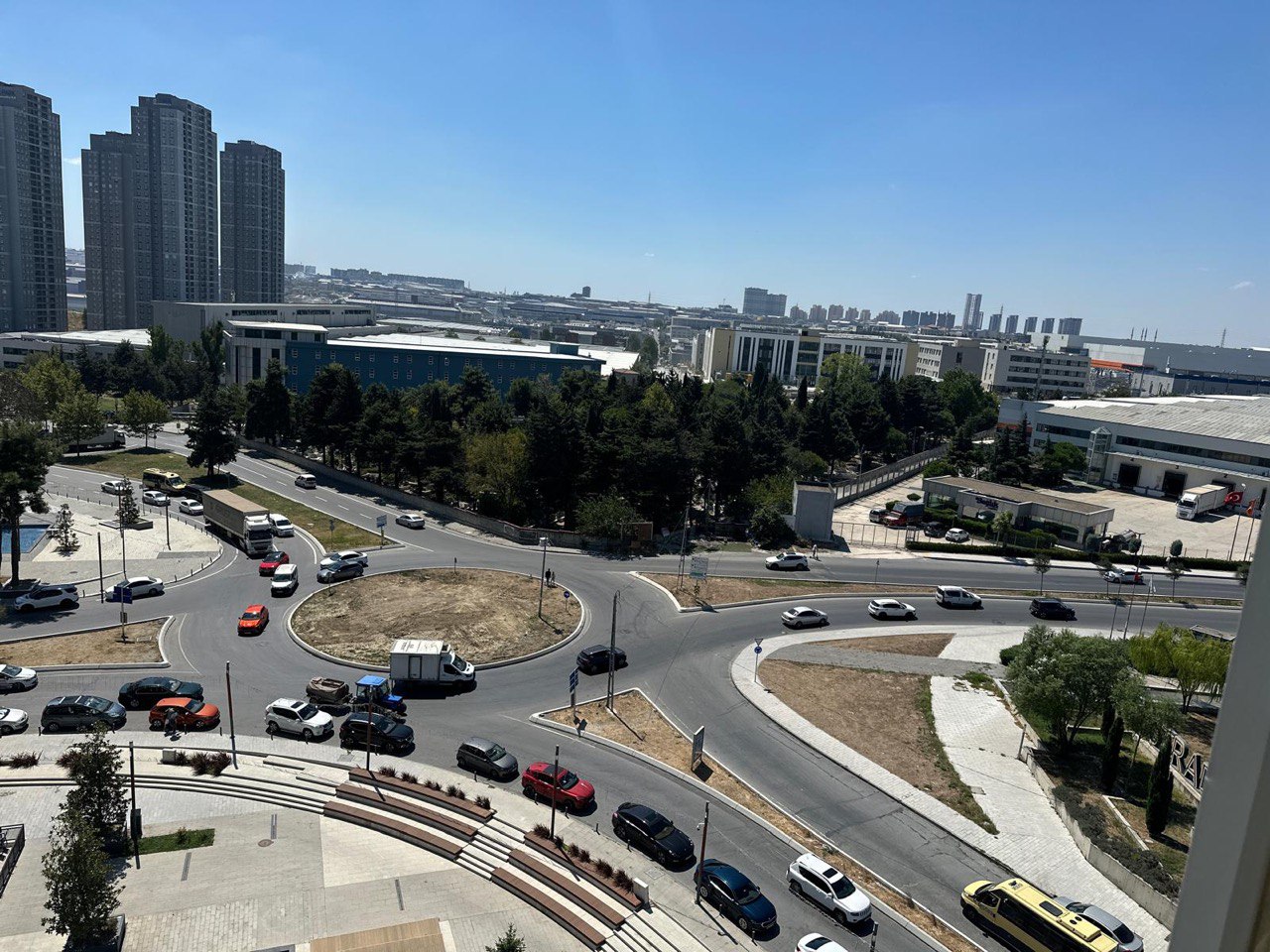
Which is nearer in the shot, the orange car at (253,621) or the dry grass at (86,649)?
the dry grass at (86,649)

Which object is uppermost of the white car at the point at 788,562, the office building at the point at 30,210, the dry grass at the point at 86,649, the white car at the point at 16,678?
the office building at the point at 30,210

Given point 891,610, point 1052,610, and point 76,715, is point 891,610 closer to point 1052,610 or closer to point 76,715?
point 1052,610

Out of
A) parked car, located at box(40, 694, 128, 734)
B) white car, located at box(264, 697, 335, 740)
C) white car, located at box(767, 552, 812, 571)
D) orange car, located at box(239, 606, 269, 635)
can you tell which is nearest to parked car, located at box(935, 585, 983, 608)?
white car, located at box(767, 552, 812, 571)

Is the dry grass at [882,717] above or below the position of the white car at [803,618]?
below

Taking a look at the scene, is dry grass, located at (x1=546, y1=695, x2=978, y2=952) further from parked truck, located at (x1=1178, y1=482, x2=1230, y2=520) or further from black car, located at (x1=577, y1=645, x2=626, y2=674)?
parked truck, located at (x1=1178, y1=482, x2=1230, y2=520)

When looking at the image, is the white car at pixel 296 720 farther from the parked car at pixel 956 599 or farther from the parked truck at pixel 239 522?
the parked car at pixel 956 599

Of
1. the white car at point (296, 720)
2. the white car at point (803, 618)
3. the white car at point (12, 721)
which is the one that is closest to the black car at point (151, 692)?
the white car at point (12, 721)
